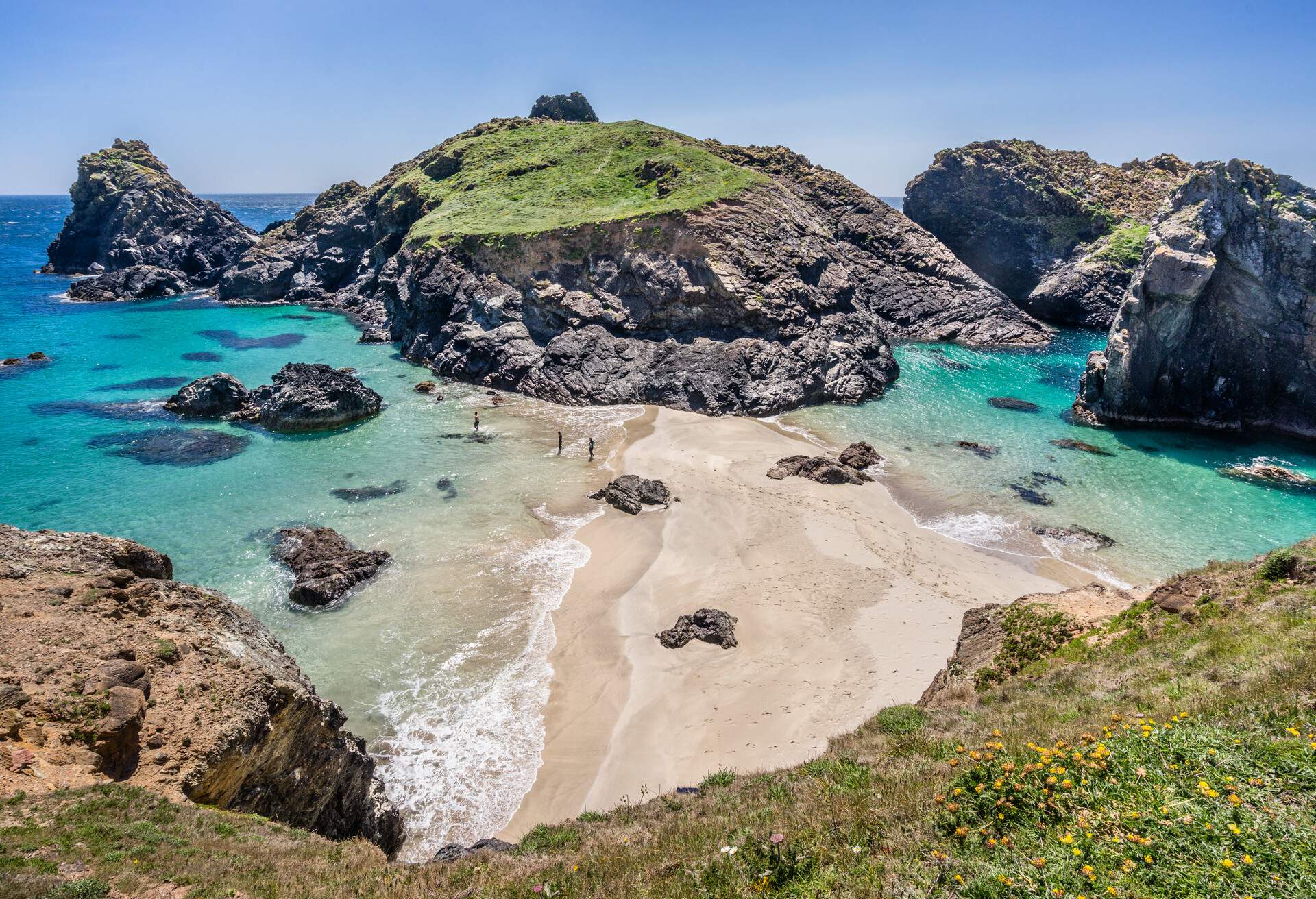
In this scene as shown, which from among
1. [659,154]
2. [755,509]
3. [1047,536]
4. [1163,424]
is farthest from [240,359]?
[1163,424]

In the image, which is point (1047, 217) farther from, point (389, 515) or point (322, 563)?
point (322, 563)

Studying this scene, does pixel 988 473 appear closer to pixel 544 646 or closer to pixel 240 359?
pixel 544 646

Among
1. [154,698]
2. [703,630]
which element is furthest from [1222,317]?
[154,698]

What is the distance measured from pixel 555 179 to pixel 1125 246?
59.8m

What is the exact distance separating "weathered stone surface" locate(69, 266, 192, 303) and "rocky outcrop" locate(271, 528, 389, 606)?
72757mm

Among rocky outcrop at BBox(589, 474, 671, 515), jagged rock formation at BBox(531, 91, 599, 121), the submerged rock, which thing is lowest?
the submerged rock

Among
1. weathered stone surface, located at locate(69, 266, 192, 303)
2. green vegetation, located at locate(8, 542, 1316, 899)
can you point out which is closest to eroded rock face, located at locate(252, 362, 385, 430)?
green vegetation, located at locate(8, 542, 1316, 899)

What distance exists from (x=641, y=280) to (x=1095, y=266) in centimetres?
5207

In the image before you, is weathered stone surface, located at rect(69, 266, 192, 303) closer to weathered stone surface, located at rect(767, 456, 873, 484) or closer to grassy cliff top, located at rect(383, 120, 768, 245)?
grassy cliff top, located at rect(383, 120, 768, 245)

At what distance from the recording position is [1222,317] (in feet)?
130

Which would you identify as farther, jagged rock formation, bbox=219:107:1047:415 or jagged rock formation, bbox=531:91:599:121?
jagged rock formation, bbox=531:91:599:121

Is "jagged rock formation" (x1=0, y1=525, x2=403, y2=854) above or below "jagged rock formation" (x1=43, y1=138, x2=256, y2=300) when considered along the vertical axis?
below

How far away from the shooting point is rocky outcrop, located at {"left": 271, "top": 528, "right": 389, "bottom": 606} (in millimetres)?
21359

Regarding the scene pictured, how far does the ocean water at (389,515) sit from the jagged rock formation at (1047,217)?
185 ft
